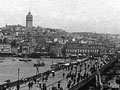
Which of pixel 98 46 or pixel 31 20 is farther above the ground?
pixel 31 20

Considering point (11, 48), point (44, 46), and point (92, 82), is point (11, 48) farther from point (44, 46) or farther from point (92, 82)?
point (92, 82)

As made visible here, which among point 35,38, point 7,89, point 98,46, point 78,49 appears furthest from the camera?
point 35,38

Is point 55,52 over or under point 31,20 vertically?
under

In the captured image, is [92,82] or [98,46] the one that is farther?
[98,46]

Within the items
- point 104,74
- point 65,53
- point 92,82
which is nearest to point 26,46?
point 65,53

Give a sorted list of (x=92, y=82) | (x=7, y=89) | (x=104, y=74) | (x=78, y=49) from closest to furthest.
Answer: (x=7, y=89)
(x=92, y=82)
(x=104, y=74)
(x=78, y=49)

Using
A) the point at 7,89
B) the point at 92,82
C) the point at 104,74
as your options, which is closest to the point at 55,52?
the point at 104,74

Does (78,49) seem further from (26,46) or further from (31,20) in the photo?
(31,20)

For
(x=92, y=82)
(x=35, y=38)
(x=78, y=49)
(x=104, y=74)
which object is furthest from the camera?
(x=35, y=38)

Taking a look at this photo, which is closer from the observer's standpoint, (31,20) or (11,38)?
(11,38)
